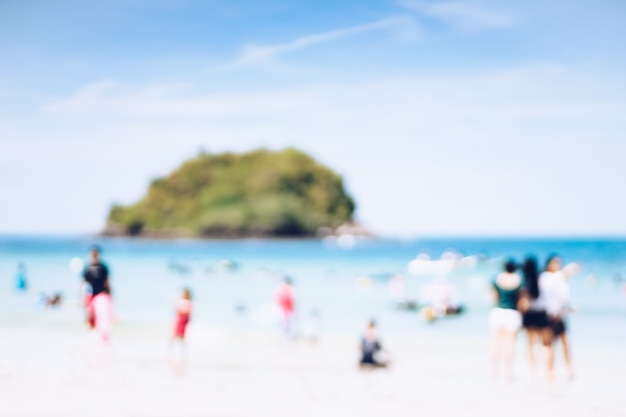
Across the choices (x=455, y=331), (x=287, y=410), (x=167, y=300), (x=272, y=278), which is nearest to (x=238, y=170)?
(x=272, y=278)

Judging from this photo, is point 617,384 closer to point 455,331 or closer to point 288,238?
point 455,331

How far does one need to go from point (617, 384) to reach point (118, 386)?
7.69 m

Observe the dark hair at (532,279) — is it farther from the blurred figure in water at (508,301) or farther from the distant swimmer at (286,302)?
the distant swimmer at (286,302)

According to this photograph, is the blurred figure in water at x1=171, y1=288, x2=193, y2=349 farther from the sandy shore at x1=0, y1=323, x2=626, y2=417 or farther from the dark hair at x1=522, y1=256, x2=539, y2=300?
the dark hair at x1=522, y1=256, x2=539, y2=300

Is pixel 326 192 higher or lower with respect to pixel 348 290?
higher

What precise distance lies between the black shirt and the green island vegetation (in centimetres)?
13663

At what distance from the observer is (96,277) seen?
10.8 m

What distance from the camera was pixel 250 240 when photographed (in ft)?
493

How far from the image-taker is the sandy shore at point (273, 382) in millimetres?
8844

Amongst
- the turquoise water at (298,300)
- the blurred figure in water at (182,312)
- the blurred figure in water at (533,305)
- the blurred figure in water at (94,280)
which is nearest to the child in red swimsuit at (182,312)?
the blurred figure in water at (182,312)

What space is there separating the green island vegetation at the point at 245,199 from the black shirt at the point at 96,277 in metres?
137

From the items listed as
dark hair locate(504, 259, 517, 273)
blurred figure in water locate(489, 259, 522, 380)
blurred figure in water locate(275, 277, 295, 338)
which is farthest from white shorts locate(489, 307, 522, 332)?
blurred figure in water locate(275, 277, 295, 338)

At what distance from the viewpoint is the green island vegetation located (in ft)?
495

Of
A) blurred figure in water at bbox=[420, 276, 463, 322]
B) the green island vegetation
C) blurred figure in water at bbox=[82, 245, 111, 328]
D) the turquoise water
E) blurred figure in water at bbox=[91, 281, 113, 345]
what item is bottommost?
the turquoise water
